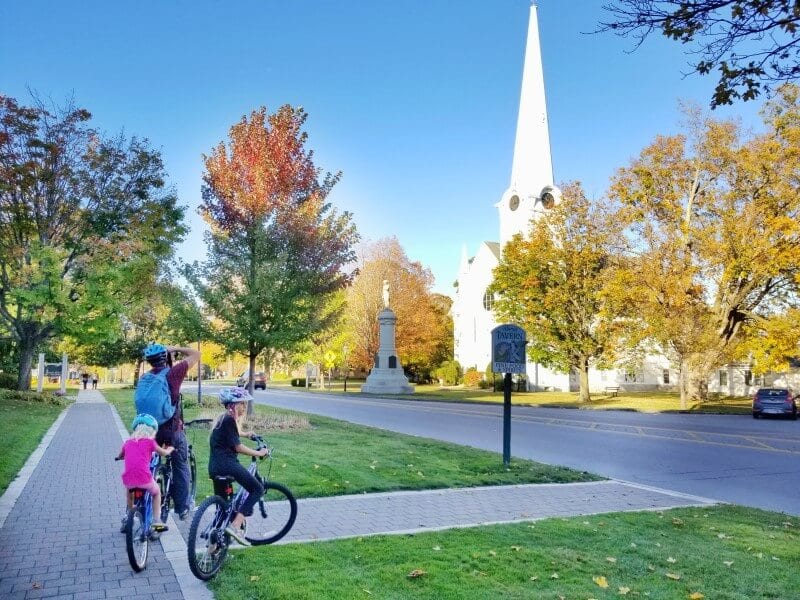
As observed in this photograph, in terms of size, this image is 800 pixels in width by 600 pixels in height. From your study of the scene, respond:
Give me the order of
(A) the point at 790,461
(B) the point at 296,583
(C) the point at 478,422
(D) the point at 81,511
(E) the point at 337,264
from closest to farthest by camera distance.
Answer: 1. (B) the point at 296,583
2. (D) the point at 81,511
3. (A) the point at 790,461
4. (E) the point at 337,264
5. (C) the point at 478,422

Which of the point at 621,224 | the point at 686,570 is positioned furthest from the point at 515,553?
the point at 621,224

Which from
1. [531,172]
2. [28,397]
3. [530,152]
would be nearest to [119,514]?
[28,397]

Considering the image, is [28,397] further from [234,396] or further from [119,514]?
[234,396]

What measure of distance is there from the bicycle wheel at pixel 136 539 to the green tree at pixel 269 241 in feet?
36.3

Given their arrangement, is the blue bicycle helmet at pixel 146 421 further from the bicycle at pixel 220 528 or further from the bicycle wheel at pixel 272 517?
the bicycle wheel at pixel 272 517

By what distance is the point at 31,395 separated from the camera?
2509 cm

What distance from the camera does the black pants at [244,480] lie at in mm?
5602

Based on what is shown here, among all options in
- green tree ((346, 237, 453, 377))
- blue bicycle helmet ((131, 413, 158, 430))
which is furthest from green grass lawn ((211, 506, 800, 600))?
green tree ((346, 237, 453, 377))

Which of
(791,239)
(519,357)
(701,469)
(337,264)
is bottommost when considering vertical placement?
(701,469)

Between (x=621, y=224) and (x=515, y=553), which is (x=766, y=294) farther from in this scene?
(x=515, y=553)

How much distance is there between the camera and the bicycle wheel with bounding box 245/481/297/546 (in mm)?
6102

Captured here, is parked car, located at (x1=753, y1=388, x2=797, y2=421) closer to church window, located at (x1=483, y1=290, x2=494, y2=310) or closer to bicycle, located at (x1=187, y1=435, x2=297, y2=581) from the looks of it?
bicycle, located at (x1=187, y1=435, x2=297, y2=581)

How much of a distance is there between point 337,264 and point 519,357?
24.9 feet

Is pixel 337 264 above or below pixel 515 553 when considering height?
above
